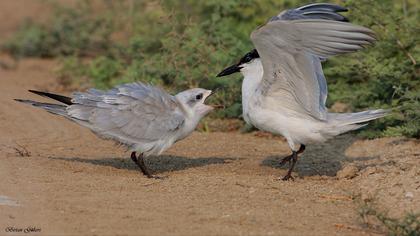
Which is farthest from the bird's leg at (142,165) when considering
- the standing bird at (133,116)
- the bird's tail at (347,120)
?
the bird's tail at (347,120)

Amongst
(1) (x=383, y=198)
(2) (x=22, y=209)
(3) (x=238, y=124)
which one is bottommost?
(3) (x=238, y=124)

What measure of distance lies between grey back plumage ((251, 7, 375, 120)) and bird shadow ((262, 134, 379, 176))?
2.32ft

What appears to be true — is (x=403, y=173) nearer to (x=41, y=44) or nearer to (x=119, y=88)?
(x=119, y=88)

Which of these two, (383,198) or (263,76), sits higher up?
(263,76)

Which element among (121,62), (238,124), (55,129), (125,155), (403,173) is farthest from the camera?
(121,62)

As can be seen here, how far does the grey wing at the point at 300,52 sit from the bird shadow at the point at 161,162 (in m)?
0.91

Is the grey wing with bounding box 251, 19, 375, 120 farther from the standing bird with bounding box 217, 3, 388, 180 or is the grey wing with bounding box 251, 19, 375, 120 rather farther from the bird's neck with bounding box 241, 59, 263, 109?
the bird's neck with bounding box 241, 59, 263, 109

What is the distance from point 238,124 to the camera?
866cm

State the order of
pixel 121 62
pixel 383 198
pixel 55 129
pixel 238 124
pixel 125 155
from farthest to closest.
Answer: pixel 121 62
pixel 238 124
pixel 55 129
pixel 125 155
pixel 383 198

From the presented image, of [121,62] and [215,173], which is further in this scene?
[121,62]

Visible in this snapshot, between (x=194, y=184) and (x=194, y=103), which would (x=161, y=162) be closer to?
(x=194, y=103)

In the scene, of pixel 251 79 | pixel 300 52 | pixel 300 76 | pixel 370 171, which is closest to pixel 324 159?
pixel 370 171

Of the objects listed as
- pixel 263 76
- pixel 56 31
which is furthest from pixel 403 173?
pixel 56 31

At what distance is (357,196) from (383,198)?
0.19m
